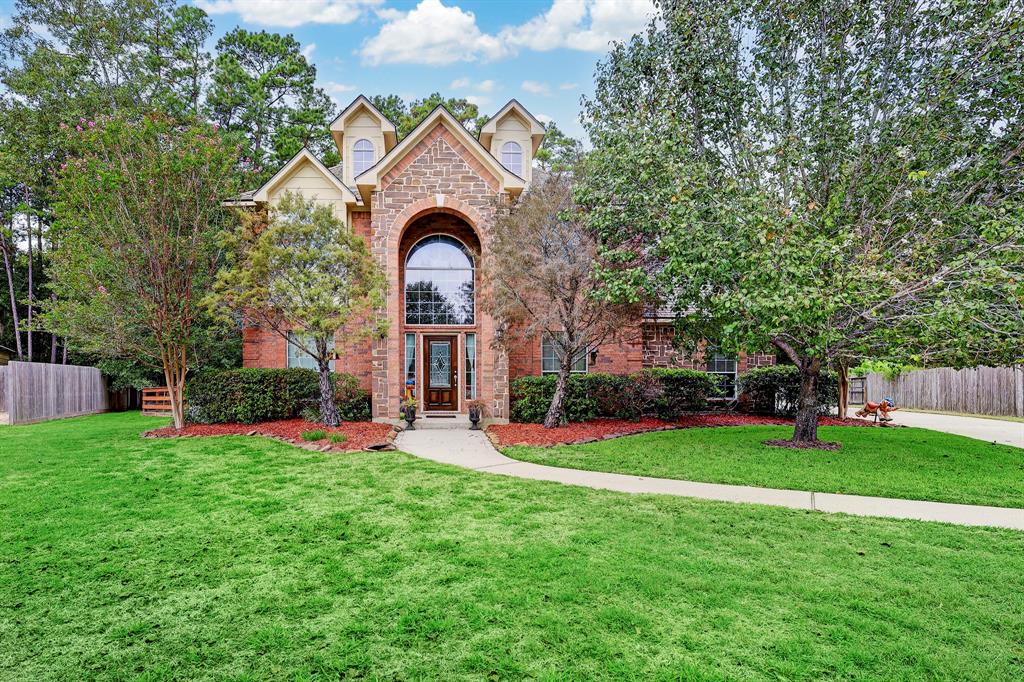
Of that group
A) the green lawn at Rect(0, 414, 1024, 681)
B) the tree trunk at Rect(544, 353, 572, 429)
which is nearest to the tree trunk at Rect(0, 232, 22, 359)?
the green lawn at Rect(0, 414, 1024, 681)

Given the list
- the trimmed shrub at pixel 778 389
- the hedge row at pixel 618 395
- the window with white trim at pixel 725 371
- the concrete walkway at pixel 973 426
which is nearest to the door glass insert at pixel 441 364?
the hedge row at pixel 618 395

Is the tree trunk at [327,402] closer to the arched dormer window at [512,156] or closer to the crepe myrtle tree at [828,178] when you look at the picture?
the crepe myrtle tree at [828,178]

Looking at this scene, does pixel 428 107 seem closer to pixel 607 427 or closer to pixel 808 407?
pixel 607 427

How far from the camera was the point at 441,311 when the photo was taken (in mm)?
15836

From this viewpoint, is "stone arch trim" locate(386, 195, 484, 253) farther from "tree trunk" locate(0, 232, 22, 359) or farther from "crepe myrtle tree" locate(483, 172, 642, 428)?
"tree trunk" locate(0, 232, 22, 359)

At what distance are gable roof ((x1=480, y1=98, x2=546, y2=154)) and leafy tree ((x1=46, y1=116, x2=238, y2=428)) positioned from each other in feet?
25.7

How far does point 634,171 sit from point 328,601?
9.31 m

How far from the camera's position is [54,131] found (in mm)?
20359

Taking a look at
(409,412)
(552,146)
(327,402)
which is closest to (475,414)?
(409,412)

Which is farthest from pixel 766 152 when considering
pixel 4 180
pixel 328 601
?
pixel 4 180

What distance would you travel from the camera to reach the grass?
7.04m

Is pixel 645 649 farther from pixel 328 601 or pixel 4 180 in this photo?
pixel 4 180

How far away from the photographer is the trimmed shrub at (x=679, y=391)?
14859mm

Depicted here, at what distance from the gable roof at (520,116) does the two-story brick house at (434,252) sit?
1.3 inches
